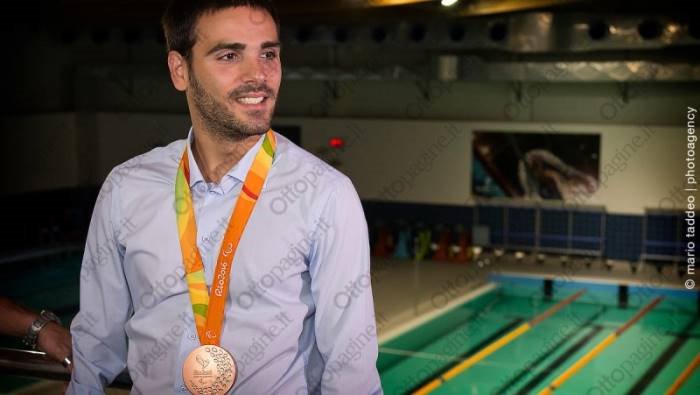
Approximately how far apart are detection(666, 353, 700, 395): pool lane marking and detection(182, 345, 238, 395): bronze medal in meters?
6.51

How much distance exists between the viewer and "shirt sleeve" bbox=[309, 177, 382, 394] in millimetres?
1668

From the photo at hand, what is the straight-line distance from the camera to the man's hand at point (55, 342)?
199cm

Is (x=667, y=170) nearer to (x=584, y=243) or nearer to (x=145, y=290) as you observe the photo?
(x=584, y=243)

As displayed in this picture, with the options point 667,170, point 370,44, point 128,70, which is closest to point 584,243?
point 667,170

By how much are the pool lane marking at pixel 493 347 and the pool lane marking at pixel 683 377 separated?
5.56 feet

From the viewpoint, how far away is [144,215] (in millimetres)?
1843

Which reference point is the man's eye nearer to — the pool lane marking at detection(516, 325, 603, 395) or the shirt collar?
the shirt collar

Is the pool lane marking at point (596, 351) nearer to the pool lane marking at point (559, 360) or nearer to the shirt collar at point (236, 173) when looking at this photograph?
the pool lane marking at point (559, 360)

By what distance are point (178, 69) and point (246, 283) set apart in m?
0.50

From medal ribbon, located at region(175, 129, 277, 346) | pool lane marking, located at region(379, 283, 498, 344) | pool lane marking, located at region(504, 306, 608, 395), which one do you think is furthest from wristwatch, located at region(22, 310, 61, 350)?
pool lane marking, located at region(379, 283, 498, 344)

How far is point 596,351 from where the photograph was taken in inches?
337

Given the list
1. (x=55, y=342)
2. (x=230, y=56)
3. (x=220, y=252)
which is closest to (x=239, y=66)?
(x=230, y=56)

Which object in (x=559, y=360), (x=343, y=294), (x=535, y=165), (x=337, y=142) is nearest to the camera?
(x=343, y=294)

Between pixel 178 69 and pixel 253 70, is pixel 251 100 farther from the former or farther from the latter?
pixel 178 69
